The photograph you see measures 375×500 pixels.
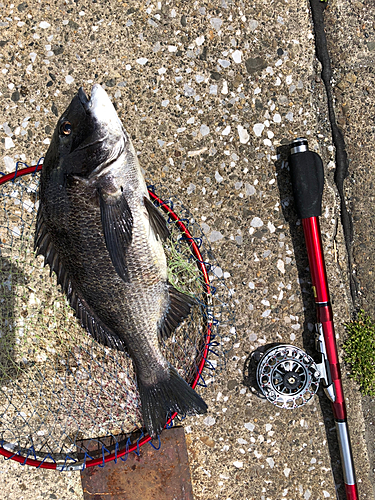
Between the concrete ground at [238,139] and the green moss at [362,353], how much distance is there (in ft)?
0.23

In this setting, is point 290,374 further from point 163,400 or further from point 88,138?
point 88,138

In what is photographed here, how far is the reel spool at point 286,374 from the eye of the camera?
A: 81.5 inches

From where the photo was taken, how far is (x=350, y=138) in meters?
2.26

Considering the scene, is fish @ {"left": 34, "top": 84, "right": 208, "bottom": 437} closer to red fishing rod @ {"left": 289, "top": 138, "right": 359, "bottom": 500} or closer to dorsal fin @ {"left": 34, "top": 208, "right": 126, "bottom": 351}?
dorsal fin @ {"left": 34, "top": 208, "right": 126, "bottom": 351}

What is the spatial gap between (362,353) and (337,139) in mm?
1321

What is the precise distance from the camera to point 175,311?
1.88 m

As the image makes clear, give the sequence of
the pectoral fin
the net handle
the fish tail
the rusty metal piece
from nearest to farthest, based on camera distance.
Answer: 1. the pectoral fin
2. the fish tail
3. the net handle
4. the rusty metal piece

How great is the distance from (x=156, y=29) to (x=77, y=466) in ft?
8.40

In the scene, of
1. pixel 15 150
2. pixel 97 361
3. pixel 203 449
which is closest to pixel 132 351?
pixel 97 361

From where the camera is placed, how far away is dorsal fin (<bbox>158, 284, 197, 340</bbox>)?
1872mm

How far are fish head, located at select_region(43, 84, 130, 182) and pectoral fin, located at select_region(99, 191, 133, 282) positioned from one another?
16 cm

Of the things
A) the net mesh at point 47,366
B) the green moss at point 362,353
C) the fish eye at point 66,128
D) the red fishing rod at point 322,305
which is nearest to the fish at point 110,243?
the fish eye at point 66,128

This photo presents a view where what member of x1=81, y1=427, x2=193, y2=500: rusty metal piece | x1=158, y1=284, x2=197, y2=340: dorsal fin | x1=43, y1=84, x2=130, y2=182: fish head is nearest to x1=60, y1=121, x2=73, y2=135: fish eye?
x1=43, y1=84, x2=130, y2=182: fish head

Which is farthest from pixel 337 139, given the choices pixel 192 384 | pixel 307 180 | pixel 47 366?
pixel 47 366
